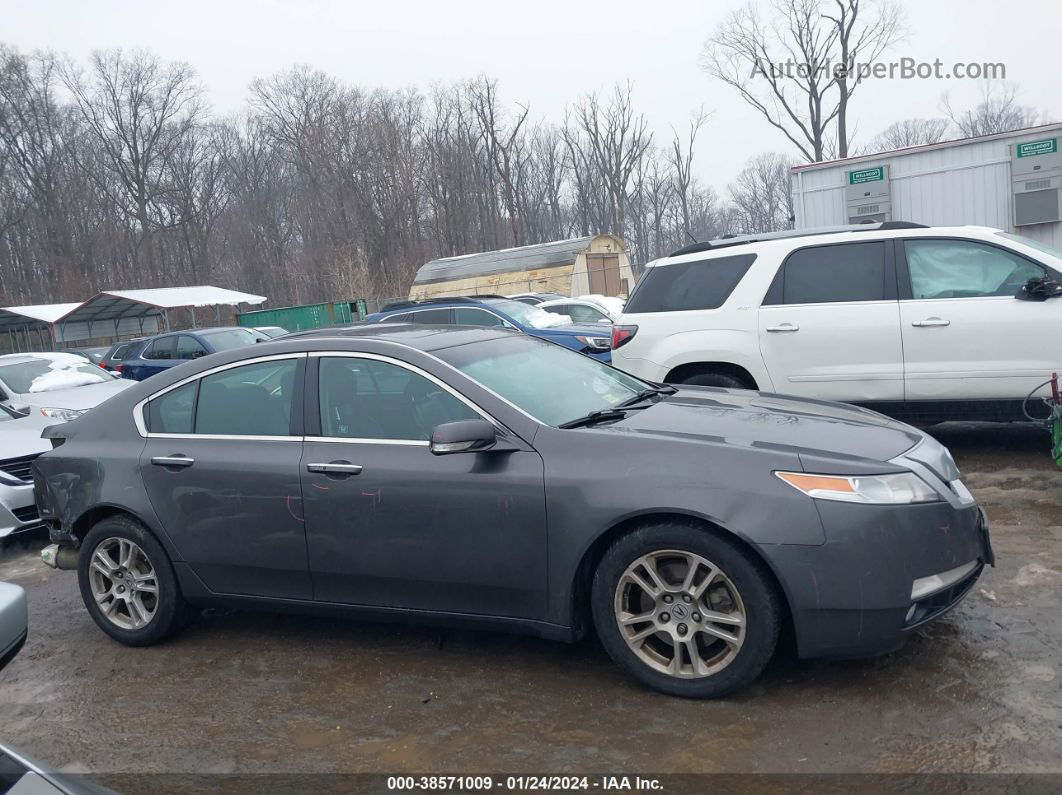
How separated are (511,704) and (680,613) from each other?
0.82 meters

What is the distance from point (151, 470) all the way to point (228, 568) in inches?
26.2

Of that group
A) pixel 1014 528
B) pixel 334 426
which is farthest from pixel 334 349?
pixel 1014 528

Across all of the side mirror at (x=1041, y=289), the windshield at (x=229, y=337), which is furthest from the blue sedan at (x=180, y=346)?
the side mirror at (x=1041, y=289)

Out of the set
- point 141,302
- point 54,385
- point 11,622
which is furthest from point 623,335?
point 141,302

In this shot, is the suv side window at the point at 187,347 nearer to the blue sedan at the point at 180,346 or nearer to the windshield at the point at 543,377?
the blue sedan at the point at 180,346

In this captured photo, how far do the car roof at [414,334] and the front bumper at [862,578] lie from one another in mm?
1947

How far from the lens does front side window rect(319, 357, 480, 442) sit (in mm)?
4098

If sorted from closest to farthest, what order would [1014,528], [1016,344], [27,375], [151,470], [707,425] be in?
[707,425] < [151,470] < [1014,528] < [1016,344] < [27,375]

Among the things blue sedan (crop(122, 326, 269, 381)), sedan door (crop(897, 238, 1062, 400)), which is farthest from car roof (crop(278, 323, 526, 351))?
blue sedan (crop(122, 326, 269, 381))

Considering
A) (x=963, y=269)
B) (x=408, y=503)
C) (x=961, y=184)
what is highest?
(x=961, y=184)

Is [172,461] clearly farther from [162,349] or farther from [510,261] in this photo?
[510,261]

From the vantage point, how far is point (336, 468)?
162 inches

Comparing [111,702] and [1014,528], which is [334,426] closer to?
[111,702]

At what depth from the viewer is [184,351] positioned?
678 inches
